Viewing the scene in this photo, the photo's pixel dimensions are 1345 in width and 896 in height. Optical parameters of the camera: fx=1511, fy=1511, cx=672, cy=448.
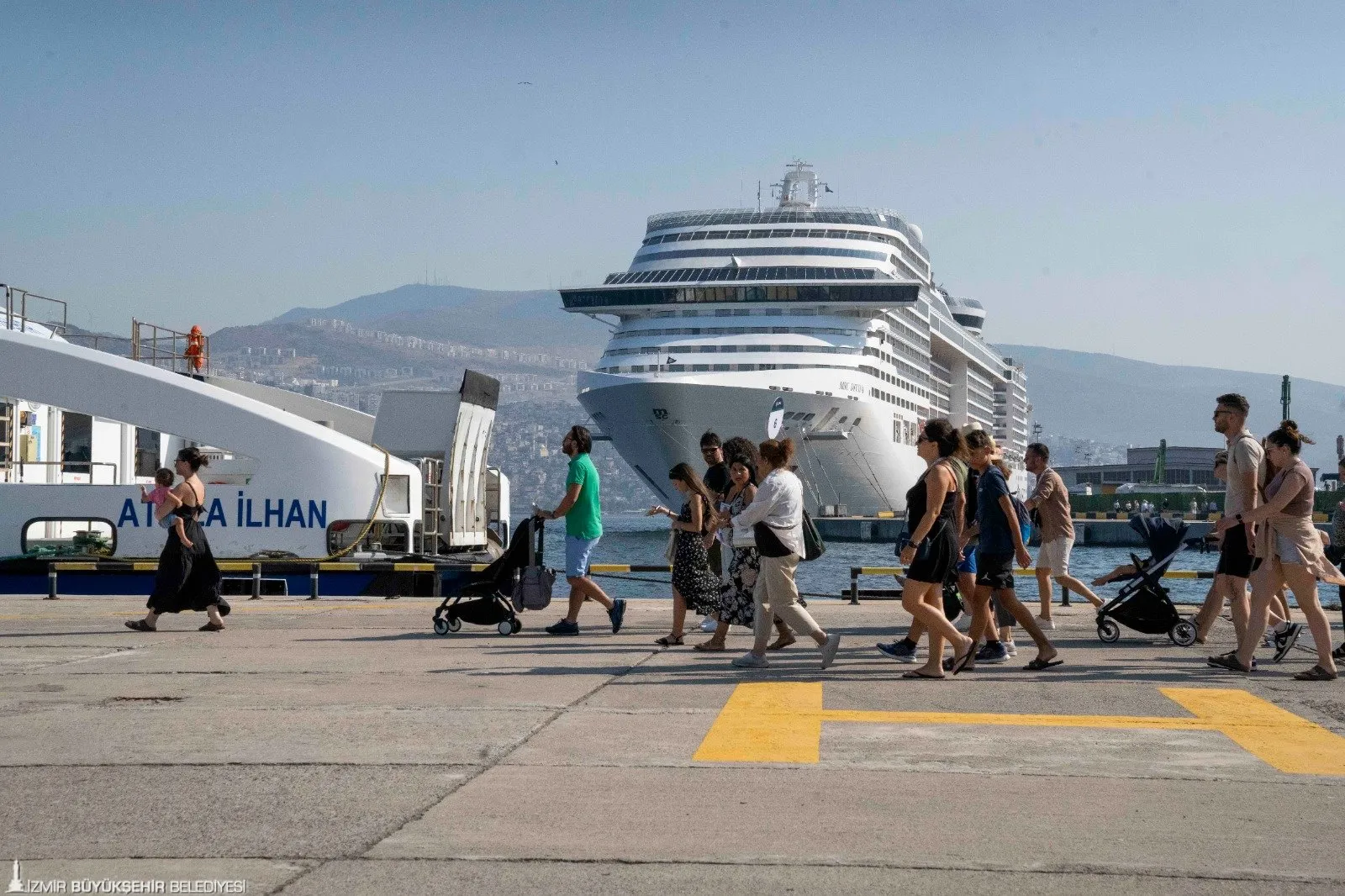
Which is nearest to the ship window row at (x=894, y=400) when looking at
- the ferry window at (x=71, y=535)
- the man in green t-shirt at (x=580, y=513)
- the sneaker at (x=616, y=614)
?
the ferry window at (x=71, y=535)

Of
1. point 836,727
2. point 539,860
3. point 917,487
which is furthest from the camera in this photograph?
point 917,487

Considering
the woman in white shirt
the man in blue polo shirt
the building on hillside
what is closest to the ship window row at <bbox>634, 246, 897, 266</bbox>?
the man in blue polo shirt

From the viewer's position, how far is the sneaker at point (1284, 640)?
10.3 m

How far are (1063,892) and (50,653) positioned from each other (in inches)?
327

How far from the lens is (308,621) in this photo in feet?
44.4

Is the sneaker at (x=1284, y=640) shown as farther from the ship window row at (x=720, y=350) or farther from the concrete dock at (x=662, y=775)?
the ship window row at (x=720, y=350)

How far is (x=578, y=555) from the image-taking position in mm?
11758

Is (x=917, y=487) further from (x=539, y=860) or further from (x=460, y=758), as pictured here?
(x=539, y=860)

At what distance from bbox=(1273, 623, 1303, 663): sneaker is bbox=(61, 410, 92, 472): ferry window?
46.4ft

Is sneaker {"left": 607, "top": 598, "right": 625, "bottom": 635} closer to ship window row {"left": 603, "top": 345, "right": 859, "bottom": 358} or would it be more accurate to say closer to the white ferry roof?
the white ferry roof

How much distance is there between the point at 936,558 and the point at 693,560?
2.57 meters

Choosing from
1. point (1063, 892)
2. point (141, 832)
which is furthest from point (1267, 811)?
point (141, 832)

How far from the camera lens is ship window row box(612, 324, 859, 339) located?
59594mm

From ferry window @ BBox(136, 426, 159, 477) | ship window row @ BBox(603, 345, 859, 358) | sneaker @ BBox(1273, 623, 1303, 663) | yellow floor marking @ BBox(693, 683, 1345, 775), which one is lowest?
yellow floor marking @ BBox(693, 683, 1345, 775)
